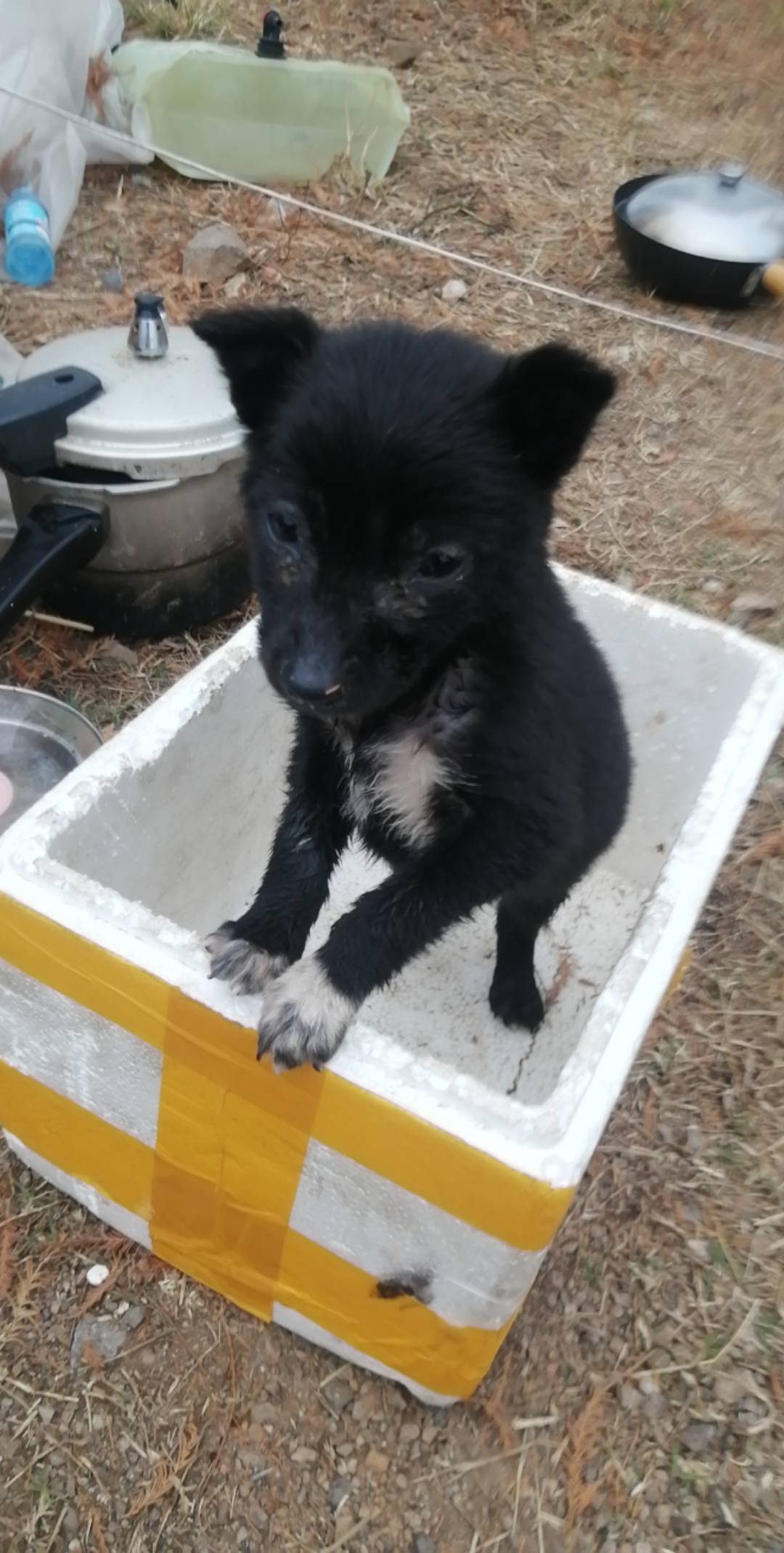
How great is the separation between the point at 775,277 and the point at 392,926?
4.20m

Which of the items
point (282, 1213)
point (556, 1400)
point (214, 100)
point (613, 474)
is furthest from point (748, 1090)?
point (214, 100)

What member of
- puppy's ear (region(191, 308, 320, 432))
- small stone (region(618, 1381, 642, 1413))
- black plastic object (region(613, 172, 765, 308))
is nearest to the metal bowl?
puppy's ear (region(191, 308, 320, 432))

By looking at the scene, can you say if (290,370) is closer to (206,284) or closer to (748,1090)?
(748,1090)

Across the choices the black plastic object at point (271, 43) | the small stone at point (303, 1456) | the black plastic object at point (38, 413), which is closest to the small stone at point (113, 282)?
the black plastic object at point (271, 43)

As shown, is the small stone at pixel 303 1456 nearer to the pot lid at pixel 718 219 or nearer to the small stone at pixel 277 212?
the pot lid at pixel 718 219

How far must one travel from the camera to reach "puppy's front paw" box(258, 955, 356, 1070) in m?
1.50

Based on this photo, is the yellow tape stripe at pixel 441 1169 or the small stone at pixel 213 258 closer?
the yellow tape stripe at pixel 441 1169

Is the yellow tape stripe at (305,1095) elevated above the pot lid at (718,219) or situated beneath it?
situated beneath

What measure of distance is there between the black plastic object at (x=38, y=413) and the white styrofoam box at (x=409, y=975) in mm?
859

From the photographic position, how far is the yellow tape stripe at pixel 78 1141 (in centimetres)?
196

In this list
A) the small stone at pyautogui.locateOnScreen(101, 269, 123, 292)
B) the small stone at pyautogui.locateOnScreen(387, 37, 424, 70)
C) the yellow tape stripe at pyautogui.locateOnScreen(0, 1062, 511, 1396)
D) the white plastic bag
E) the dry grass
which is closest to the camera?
the yellow tape stripe at pyautogui.locateOnScreen(0, 1062, 511, 1396)

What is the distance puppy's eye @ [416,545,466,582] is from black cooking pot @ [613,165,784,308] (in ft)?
13.7

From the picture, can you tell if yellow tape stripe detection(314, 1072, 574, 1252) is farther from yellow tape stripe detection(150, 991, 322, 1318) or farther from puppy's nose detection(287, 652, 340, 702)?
puppy's nose detection(287, 652, 340, 702)

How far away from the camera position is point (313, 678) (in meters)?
1.33
